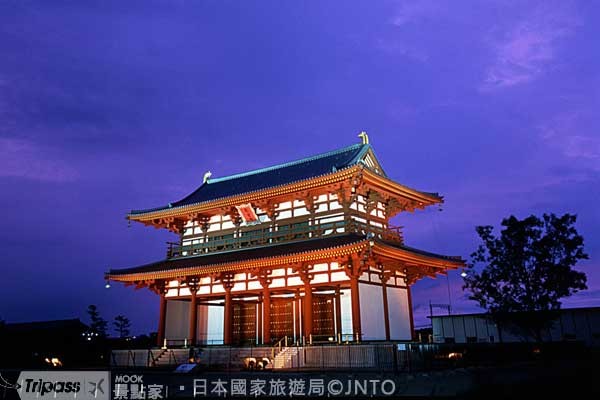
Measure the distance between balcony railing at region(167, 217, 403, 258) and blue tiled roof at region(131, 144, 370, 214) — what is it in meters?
2.95

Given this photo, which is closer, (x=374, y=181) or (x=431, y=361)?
(x=431, y=361)

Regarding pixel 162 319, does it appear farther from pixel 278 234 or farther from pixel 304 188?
pixel 304 188

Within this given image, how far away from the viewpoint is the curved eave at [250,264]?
70.9ft

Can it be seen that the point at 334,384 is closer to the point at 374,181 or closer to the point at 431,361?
the point at 431,361

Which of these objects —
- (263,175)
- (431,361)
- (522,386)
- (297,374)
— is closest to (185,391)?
(297,374)

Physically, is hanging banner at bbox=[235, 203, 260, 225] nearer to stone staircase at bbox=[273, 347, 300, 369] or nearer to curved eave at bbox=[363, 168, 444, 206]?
curved eave at bbox=[363, 168, 444, 206]

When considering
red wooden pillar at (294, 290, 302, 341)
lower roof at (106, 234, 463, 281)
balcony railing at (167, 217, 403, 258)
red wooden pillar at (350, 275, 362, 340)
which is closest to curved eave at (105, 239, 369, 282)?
lower roof at (106, 234, 463, 281)

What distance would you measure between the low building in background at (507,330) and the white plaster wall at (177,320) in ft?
64.0

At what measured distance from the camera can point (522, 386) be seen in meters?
19.5

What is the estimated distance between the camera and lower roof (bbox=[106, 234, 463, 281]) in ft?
74.3

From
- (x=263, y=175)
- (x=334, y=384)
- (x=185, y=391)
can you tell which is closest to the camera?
(x=334, y=384)

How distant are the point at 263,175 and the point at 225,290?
10177 millimetres

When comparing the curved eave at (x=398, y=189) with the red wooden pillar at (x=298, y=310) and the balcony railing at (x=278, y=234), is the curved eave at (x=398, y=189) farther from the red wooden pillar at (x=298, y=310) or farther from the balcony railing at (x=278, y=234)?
the red wooden pillar at (x=298, y=310)

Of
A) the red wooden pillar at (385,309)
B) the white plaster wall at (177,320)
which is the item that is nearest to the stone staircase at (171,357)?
the white plaster wall at (177,320)
